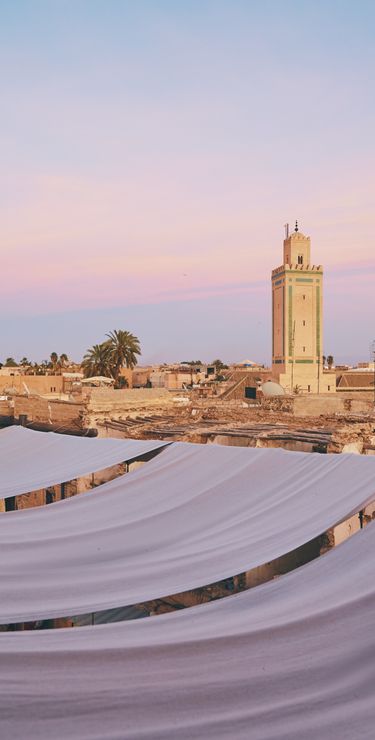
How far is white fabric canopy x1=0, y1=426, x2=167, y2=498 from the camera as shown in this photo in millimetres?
8211

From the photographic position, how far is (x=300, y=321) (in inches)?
1838

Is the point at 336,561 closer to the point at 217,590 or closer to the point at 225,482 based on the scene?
the point at 225,482

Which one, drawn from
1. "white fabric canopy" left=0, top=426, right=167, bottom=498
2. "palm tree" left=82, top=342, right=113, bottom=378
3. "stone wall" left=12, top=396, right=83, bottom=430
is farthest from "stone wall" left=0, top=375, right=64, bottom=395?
"white fabric canopy" left=0, top=426, right=167, bottom=498

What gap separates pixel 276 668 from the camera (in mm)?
3113

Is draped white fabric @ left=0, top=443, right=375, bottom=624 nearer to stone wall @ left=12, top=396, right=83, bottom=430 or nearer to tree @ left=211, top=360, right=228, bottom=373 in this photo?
stone wall @ left=12, top=396, right=83, bottom=430

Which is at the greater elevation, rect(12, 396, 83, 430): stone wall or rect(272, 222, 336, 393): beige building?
rect(272, 222, 336, 393): beige building

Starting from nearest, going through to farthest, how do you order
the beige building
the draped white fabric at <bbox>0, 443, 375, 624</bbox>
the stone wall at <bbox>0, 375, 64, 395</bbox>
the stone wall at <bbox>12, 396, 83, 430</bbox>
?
1. the draped white fabric at <bbox>0, 443, 375, 624</bbox>
2. the stone wall at <bbox>12, 396, 83, 430</bbox>
3. the stone wall at <bbox>0, 375, 64, 395</bbox>
4. the beige building

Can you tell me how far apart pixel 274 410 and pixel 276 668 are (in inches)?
583

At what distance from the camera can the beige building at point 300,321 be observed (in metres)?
46.2

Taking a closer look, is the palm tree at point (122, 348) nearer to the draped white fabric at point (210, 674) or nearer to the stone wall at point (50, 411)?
the stone wall at point (50, 411)

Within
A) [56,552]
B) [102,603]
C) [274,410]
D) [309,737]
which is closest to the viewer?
[309,737]

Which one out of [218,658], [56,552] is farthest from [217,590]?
[218,658]

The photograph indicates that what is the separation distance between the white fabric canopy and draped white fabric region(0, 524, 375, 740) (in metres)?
4.61

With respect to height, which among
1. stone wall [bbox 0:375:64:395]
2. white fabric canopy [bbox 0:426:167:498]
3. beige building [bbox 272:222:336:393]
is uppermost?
beige building [bbox 272:222:336:393]
